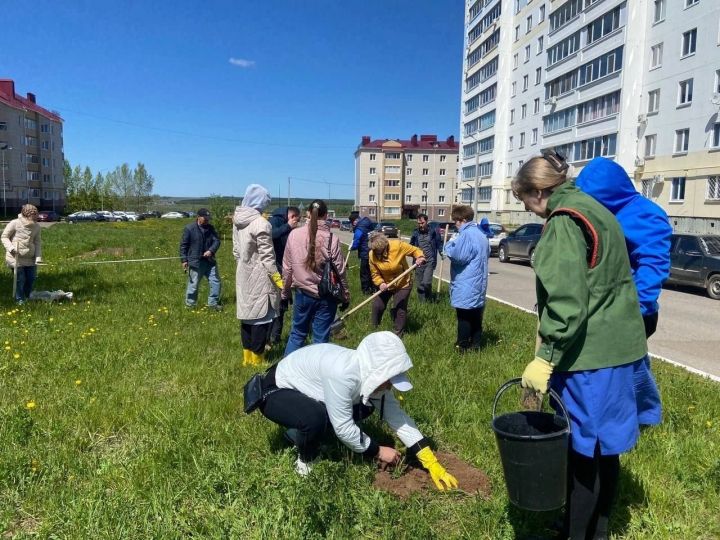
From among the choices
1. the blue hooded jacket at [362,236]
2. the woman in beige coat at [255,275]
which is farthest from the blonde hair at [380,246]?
the blue hooded jacket at [362,236]

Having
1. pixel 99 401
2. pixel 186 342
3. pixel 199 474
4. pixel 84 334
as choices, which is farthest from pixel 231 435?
pixel 84 334

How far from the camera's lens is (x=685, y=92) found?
96.0 ft

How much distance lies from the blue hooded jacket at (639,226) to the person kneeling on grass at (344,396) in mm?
1524

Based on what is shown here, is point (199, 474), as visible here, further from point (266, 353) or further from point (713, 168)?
point (713, 168)

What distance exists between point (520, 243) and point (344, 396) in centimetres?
1932

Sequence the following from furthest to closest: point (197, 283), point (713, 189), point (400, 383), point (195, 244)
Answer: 1. point (713, 189)
2. point (197, 283)
3. point (195, 244)
4. point (400, 383)

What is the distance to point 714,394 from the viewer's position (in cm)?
496

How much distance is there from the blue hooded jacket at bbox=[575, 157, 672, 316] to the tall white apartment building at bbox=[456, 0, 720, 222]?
12738 mm

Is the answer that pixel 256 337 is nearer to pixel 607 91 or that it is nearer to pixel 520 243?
pixel 520 243

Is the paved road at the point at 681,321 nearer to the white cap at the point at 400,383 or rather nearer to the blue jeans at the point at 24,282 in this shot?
the white cap at the point at 400,383

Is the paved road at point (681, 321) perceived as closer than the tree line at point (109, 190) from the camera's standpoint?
Yes

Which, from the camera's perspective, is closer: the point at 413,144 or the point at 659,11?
the point at 659,11

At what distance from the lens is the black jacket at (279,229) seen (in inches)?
296

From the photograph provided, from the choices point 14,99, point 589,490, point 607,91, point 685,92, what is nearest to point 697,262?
point 589,490
